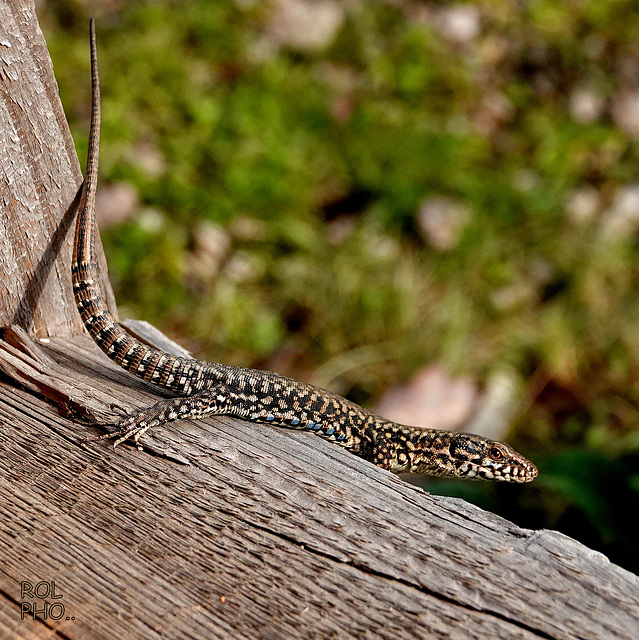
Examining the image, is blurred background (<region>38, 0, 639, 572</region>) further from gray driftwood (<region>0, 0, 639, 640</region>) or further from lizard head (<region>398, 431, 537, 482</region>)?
gray driftwood (<region>0, 0, 639, 640</region>)

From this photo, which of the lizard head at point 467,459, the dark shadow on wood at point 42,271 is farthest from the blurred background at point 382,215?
the dark shadow on wood at point 42,271

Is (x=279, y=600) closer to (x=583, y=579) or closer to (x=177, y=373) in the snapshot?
(x=583, y=579)

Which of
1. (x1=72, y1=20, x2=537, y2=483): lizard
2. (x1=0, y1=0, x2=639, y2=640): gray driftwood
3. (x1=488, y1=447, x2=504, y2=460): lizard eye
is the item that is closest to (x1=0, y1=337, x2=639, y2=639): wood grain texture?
(x1=0, y1=0, x2=639, y2=640): gray driftwood

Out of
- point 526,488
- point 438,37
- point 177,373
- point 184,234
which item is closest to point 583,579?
point 177,373

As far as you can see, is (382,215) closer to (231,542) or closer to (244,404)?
(244,404)

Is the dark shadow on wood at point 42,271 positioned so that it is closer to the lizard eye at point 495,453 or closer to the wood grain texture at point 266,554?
the wood grain texture at point 266,554

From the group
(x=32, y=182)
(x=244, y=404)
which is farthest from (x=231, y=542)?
(x=32, y=182)
